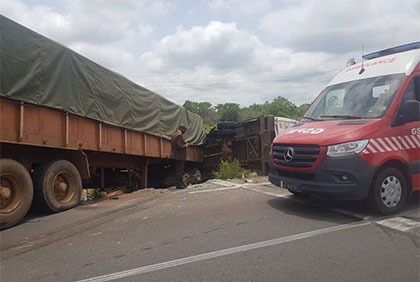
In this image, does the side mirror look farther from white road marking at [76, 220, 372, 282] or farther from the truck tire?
white road marking at [76, 220, 372, 282]

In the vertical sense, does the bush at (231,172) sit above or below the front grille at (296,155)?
below

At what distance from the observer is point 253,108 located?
167ft

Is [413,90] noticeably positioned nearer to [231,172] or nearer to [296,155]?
[296,155]

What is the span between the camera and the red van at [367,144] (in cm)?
577

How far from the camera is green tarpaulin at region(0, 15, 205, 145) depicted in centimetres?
674

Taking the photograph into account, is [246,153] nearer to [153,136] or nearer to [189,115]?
[189,115]

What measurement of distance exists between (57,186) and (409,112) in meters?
6.40

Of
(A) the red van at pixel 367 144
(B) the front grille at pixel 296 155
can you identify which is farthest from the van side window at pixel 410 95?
(B) the front grille at pixel 296 155

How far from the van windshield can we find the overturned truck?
186 inches

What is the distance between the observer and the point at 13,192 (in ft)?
21.8

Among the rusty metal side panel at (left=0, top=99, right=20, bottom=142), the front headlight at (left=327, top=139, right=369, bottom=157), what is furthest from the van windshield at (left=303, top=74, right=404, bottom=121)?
the rusty metal side panel at (left=0, top=99, right=20, bottom=142)

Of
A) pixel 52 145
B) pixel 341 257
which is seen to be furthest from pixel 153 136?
pixel 341 257

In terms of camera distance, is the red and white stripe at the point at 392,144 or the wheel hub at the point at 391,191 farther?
the wheel hub at the point at 391,191

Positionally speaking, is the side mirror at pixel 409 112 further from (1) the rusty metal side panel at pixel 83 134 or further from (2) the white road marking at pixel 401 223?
(1) the rusty metal side panel at pixel 83 134
